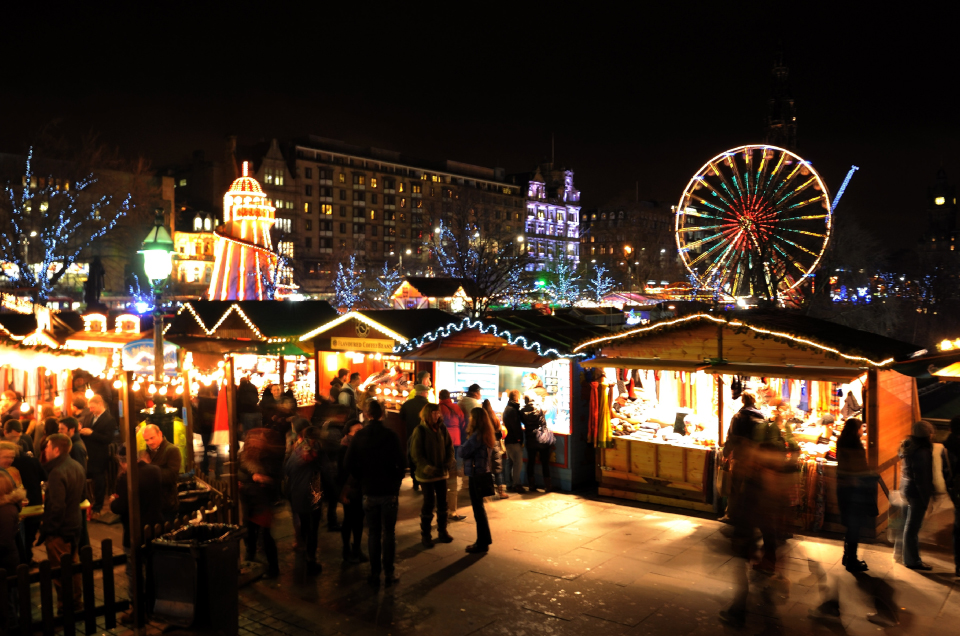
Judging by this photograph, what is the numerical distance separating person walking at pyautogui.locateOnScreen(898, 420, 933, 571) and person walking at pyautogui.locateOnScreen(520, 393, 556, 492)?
5177mm

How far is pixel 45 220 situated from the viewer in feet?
129

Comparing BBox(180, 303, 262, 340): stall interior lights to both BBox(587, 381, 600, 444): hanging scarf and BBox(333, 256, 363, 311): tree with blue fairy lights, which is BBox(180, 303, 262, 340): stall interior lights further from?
BBox(333, 256, 363, 311): tree with blue fairy lights

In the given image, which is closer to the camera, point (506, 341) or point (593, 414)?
point (593, 414)

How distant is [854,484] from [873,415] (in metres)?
2.75

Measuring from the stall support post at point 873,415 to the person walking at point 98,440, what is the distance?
10.4m

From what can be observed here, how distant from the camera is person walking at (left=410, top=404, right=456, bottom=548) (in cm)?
878

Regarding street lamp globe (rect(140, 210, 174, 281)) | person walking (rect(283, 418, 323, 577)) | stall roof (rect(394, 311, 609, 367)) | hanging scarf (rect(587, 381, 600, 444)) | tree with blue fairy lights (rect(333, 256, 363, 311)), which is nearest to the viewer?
person walking (rect(283, 418, 323, 577))

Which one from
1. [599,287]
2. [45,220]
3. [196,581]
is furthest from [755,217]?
[599,287]

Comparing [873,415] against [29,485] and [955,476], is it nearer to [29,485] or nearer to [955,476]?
[955,476]

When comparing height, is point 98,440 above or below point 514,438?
above

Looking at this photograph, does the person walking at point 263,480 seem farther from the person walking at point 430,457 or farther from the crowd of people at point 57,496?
the person walking at point 430,457

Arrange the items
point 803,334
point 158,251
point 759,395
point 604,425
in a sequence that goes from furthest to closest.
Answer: point 759,395
point 604,425
point 158,251
point 803,334

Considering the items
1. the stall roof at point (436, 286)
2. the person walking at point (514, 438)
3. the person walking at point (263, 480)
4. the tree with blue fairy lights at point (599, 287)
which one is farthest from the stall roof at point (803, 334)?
the tree with blue fairy lights at point (599, 287)

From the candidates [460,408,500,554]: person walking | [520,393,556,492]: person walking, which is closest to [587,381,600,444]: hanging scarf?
[520,393,556,492]: person walking
